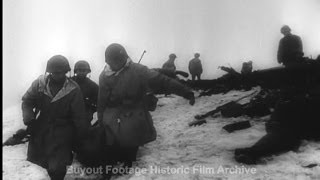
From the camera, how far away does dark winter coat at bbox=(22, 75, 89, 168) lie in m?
4.65

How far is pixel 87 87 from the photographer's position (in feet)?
21.7

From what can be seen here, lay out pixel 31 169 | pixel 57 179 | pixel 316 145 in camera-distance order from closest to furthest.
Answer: pixel 57 179
pixel 316 145
pixel 31 169

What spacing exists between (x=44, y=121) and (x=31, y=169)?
167 centimetres

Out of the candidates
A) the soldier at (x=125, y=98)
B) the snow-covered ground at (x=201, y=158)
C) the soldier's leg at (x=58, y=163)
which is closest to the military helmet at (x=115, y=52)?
the soldier at (x=125, y=98)

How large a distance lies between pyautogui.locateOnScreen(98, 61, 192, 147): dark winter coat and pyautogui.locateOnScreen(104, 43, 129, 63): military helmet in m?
0.16

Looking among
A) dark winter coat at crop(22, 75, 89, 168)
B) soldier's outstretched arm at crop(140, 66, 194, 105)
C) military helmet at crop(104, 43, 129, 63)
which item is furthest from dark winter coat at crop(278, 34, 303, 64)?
dark winter coat at crop(22, 75, 89, 168)

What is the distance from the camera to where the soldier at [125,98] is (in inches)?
201

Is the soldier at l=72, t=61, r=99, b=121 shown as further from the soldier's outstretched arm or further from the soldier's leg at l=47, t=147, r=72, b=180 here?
the soldier's leg at l=47, t=147, r=72, b=180

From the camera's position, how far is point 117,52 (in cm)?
517

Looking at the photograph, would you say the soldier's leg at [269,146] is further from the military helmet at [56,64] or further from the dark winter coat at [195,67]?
the dark winter coat at [195,67]

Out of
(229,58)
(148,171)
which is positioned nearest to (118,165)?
(148,171)

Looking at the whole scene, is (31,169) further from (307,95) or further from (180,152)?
(307,95)

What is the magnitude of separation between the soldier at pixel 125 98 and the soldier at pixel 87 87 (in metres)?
1.34

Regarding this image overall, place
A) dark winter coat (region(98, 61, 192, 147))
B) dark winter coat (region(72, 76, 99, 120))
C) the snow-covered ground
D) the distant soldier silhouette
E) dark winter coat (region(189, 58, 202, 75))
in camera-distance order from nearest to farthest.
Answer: the snow-covered ground < dark winter coat (region(98, 61, 192, 147)) < dark winter coat (region(72, 76, 99, 120)) < the distant soldier silhouette < dark winter coat (region(189, 58, 202, 75))
